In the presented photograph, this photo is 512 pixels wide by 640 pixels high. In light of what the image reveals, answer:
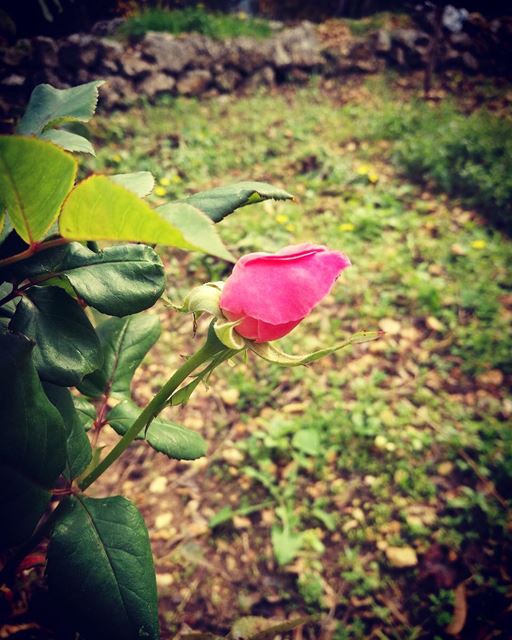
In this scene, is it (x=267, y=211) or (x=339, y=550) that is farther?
(x=267, y=211)

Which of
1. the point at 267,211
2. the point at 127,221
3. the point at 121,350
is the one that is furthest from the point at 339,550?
the point at 267,211

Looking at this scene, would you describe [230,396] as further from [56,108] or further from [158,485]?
[56,108]

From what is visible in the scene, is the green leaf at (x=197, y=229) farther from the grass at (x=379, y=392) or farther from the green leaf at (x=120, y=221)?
the grass at (x=379, y=392)

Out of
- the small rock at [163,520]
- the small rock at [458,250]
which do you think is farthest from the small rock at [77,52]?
the small rock at [163,520]

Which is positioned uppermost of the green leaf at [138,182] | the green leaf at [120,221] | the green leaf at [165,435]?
the green leaf at [120,221]

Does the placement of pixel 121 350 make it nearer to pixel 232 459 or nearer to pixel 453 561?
pixel 232 459

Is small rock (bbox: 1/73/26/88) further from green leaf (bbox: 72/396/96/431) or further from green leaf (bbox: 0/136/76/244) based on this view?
green leaf (bbox: 0/136/76/244)
